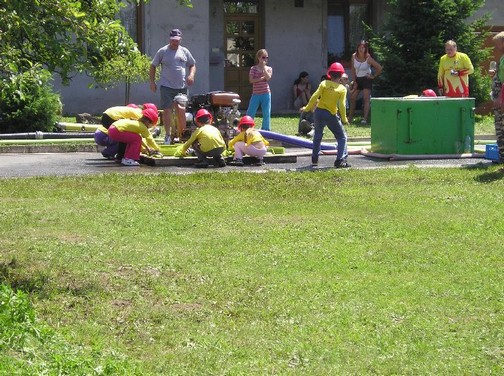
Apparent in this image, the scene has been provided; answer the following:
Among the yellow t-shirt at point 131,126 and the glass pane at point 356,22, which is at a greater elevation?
the glass pane at point 356,22

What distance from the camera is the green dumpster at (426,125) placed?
1739 centimetres

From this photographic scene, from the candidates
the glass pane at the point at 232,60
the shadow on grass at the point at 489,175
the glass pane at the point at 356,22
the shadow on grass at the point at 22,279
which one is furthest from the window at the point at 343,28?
the shadow on grass at the point at 22,279

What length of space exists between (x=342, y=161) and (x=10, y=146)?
620cm

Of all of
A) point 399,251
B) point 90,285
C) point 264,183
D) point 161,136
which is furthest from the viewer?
point 161,136

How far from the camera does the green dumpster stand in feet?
57.1

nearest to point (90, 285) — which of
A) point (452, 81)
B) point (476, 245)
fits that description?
point (476, 245)

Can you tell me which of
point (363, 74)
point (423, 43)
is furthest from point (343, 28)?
point (363, 74)

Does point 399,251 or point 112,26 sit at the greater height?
point 112,26

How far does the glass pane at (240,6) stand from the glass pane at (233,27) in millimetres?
343

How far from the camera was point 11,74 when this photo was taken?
8.23 m

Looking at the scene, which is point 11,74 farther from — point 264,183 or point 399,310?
point 264,183

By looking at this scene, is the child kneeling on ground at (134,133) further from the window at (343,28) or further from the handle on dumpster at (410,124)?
the window at (343,28)

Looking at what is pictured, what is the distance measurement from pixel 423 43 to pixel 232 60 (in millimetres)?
6713

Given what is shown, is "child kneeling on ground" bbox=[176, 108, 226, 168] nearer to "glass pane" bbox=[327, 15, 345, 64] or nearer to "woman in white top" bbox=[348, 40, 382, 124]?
"woman in white top" bbox=[348, 40, 382, 124]
